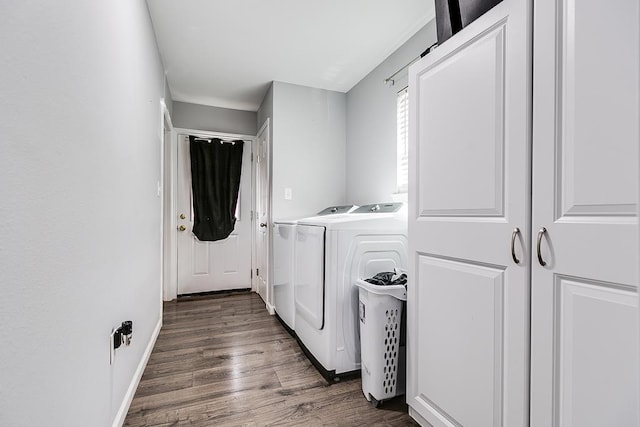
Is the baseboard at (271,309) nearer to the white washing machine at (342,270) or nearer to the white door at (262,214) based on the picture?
the white door at (262,214)

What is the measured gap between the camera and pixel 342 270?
71.4 inches

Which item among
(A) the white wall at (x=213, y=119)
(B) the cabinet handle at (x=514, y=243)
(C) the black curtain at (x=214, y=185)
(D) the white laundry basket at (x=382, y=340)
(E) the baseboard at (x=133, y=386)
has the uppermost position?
(A) the white wall at (x=213, y=119)

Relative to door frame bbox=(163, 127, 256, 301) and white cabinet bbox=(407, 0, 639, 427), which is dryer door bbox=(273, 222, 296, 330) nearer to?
white cabinet bbox=(407, 0, 639, 427)

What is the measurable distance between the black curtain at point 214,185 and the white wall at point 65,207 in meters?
2.20

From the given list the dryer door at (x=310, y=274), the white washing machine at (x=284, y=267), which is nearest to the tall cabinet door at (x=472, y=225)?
the dryer door at (x=310, y=274)

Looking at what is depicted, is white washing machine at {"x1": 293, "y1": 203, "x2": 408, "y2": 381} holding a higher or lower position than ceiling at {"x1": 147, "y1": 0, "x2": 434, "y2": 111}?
lower

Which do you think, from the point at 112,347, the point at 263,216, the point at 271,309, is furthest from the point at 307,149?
the point at 112,347

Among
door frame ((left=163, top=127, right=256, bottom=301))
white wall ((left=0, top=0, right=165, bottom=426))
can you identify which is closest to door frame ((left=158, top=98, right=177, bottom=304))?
door frame ((left=163, top=127, right=256, bottom=301))

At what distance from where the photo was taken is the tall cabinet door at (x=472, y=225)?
3.04ft

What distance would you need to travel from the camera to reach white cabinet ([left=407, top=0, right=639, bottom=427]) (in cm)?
71

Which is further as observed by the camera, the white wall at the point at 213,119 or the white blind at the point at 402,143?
the white wall at the point at 213,119

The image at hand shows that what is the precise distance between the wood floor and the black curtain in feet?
4.76

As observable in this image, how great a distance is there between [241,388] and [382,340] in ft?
2.89

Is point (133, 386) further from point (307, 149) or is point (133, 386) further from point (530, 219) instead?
point (307, 149)
